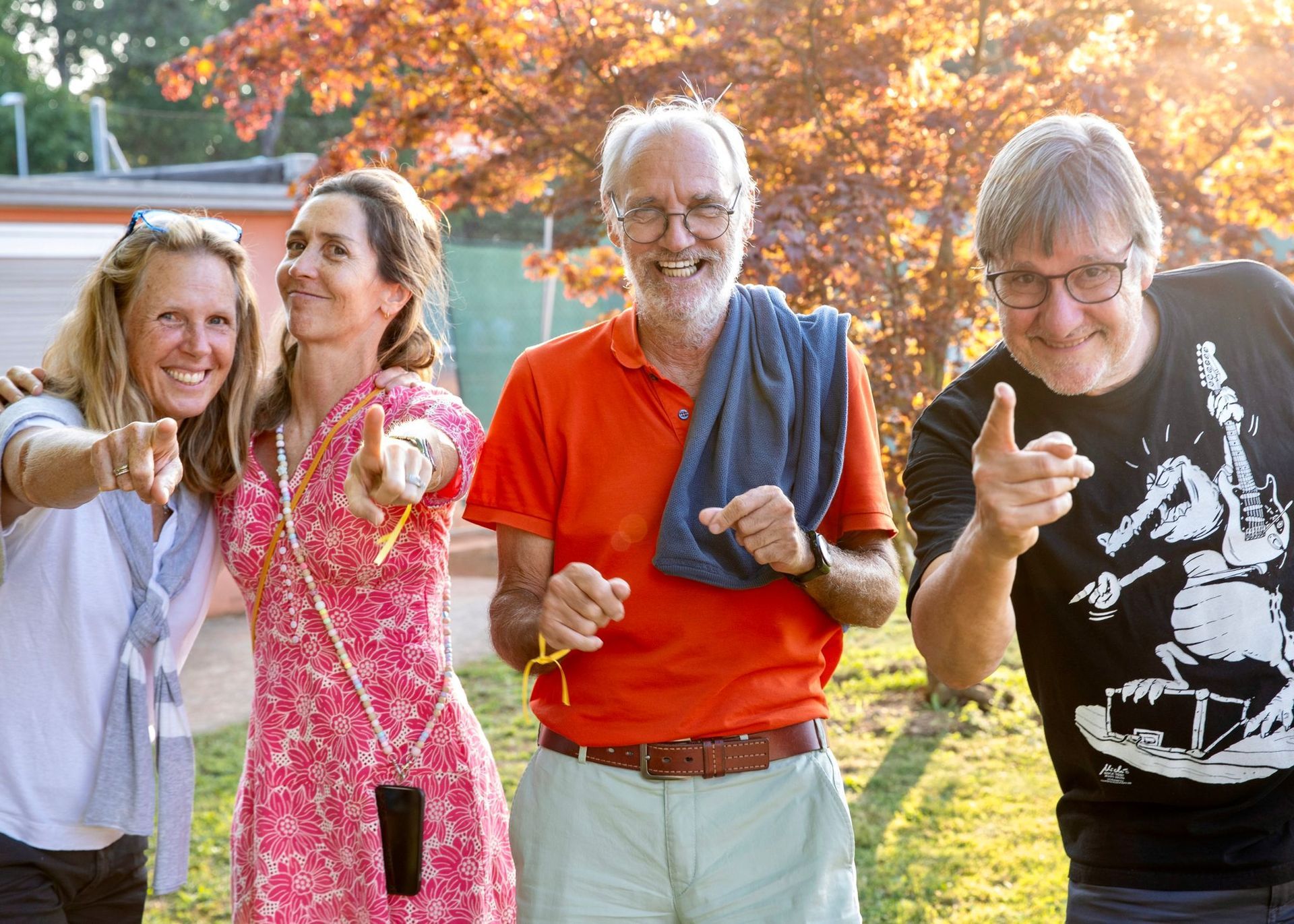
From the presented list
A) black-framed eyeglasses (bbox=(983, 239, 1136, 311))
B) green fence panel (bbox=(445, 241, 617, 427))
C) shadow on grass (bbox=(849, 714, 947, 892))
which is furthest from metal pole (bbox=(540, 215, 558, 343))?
black-framed eyeglasses (bbox=(983, 239, 1136, 311))

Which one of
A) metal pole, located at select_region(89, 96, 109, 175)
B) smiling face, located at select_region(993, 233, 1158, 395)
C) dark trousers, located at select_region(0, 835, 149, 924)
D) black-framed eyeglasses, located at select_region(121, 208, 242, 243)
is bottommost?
dark trousers, located at select_region(0, 835, 149, 924)

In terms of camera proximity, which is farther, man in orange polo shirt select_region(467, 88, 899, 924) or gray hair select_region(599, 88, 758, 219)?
gray hair select_region(599, 88, 758, 219)

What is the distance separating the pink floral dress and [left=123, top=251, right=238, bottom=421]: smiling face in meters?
0.29

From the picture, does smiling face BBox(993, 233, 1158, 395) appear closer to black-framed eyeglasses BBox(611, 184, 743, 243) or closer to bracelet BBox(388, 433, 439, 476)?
black-framed eyeglasses BBox(611, 184, 743, 243)

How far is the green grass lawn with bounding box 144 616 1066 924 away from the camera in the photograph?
4609mm

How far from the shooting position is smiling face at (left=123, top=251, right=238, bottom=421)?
9.06ft

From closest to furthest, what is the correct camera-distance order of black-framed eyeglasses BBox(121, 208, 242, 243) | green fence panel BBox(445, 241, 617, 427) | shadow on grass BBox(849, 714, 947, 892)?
black-framed eyeglasses BBox(121, 208, 242, 243) → shadow on grass BBox(849, 714, 947, 892) → green fence panel BBox(445, 241, 617, 427)

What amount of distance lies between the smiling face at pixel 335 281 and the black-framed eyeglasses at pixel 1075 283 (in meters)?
1.41

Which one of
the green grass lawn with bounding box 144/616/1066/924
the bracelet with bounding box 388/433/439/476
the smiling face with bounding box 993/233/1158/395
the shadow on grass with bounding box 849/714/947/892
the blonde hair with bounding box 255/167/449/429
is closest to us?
the smiling face with bounding box 993/233/1158/395

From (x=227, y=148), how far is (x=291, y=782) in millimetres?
28979

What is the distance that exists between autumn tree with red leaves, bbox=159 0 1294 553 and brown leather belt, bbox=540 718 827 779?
2714 millimetres

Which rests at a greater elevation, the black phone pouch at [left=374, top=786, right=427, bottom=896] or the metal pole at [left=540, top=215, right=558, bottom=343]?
the metal pole at [left=540, top=215, right=558, bottom=343]

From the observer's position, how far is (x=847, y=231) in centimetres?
498

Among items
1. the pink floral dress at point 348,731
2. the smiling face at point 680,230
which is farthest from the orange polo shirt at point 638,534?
the pink floral dress at point 348,731
